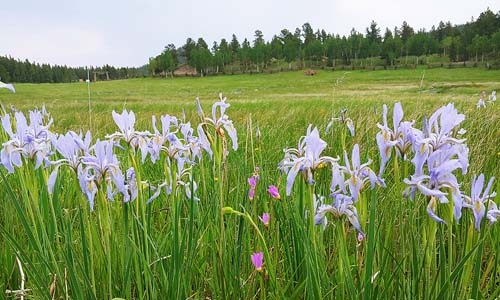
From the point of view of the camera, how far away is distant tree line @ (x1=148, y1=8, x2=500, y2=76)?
80.2 meters

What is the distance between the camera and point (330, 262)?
1602mm

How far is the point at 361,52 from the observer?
282 ft

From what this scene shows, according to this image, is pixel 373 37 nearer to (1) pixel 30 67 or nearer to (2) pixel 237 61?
(2) pixel 237 61

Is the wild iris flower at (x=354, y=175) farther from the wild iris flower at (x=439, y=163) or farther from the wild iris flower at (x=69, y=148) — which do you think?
the wild iris flower at (x=69, y=148)

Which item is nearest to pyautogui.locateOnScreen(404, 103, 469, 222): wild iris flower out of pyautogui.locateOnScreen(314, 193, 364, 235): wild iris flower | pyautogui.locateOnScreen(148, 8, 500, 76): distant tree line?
pyautogui.locateOnScreen(314, 193, 364, 235): wild iris flower

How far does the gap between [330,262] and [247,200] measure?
405 millimetres

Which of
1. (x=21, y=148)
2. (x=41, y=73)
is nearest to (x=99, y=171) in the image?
(x=21, y=148)

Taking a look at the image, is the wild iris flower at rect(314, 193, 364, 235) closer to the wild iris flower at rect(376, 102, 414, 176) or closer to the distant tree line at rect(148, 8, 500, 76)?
the wild iris flower at rect(376, 102, 414, 176)

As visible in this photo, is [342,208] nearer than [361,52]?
Yes

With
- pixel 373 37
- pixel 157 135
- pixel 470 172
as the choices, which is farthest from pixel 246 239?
pixel 373 37

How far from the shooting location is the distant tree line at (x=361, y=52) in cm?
8019

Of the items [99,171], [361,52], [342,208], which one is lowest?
[342,208]

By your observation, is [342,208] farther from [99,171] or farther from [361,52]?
[361,52]

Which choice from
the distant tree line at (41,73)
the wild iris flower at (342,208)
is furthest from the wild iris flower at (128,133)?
the distant tree line at (41,73)
